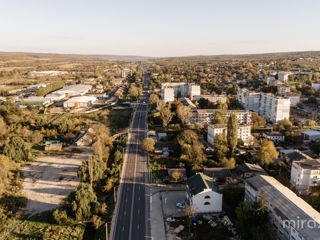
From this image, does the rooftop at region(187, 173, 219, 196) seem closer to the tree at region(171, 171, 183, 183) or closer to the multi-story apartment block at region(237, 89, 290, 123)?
the tree at region(171, 171, 183, 183)

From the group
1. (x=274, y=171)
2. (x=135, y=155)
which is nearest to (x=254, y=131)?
(x=274, y=171)

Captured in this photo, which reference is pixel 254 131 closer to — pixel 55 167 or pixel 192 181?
pixel 192 181

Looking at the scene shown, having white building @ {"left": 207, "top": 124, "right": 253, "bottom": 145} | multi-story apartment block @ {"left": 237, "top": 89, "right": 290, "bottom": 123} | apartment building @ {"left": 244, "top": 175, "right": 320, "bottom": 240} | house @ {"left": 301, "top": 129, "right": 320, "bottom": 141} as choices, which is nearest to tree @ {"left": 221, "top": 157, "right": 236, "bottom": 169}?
apartment building @ {"left": 244, "top": 175, "right": 320, "bottom": 240}

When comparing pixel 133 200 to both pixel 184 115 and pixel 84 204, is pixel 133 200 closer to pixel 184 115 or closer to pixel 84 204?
pixel 84 204

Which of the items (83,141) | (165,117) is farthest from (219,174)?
(83,141)

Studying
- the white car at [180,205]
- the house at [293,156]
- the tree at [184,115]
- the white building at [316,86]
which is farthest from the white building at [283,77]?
the white car at [180,205]

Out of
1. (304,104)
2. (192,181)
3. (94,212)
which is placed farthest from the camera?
(304,104)

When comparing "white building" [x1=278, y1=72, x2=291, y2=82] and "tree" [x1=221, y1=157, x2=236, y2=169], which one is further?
"white building" [x1=278, y1=72, x2=291, y2=82]
